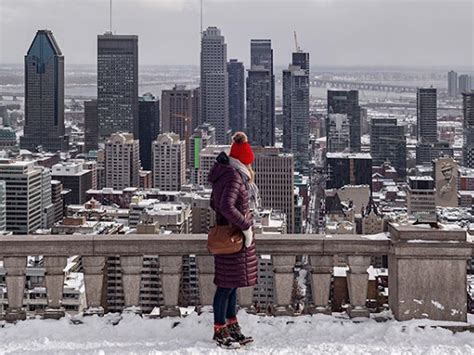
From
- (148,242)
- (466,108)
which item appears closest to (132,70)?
(466,108)

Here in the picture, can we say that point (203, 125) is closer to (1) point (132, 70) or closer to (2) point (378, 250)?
(1) point (132, 70)

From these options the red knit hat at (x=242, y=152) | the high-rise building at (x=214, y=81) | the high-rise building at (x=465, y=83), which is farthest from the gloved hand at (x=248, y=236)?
the high-rise building at (x=214, y=81)

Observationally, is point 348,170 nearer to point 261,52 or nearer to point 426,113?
point 426,113

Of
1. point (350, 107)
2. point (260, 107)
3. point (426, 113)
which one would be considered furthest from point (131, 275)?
point (260, 107)

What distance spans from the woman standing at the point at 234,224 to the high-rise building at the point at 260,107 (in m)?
141

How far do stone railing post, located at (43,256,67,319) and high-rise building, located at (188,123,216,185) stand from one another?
91492mm

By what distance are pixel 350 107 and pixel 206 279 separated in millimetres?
151740

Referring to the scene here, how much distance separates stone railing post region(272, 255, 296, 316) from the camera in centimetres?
616

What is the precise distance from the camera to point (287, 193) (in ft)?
314

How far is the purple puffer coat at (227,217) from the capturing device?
553 cm

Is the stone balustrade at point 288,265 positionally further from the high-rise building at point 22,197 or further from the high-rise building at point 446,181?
the high-rise building at point 446,181

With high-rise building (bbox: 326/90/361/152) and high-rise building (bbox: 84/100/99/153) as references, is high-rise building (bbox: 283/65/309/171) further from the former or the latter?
high-rise building (bbox: 84/100/99/153)

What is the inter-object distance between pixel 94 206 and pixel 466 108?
8704 centimetres

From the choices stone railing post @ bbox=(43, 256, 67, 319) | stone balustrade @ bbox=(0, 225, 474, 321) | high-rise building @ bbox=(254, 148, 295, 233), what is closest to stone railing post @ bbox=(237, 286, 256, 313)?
stone balustrade @ bbox=(0, 225, 474, 321)
